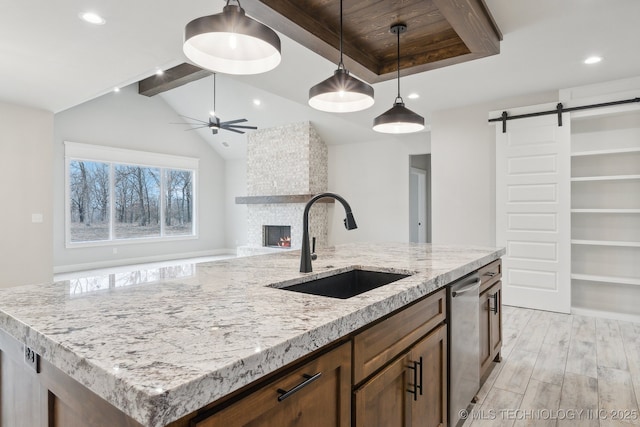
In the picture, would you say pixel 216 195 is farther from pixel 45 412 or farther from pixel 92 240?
pixel 45 412

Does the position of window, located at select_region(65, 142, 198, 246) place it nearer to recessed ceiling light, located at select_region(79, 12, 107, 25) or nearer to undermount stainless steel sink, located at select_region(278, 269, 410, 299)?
recessed ceiling light, located at select_region(79, 12, 107, 25)

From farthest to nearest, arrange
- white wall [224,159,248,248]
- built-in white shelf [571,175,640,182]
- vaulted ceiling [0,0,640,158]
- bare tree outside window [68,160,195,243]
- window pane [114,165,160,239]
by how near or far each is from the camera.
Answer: white wall [224,159,248,248], window pane [114,165,160,239], bare tree outside window [68,160,195,243], built-in white shelf [571,175,640,182], vaulted ceiling [0,0,640,158]

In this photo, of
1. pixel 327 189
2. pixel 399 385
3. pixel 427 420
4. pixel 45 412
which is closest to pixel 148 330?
pixel 45 412

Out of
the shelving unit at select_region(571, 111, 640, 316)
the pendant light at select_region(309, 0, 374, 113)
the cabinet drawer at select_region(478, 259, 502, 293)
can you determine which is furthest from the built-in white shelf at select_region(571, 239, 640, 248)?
the pendant light at select_region(309, 0, 374, 113)

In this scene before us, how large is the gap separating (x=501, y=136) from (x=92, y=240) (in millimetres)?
8276

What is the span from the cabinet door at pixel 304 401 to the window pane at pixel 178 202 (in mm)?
9377

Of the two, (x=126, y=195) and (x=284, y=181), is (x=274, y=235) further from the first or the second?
(x=126, y=195)

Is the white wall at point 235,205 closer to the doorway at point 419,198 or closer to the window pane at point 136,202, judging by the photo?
the window pane at point 136,202

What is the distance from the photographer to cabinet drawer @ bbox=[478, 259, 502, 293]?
7.61ft

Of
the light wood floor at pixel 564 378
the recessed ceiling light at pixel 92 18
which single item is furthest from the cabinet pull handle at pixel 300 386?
the recessed ceiling light at pixel 92 18

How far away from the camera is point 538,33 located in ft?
9.53

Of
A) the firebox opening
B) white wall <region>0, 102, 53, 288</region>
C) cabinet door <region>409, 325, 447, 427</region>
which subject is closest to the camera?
cabinet door <region>409, 325, 447, 427</region>

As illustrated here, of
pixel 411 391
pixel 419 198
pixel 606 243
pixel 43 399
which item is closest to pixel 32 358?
pixel 43 399

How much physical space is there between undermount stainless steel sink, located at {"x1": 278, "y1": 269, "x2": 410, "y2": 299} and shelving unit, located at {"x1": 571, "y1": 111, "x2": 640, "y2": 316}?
336cm
